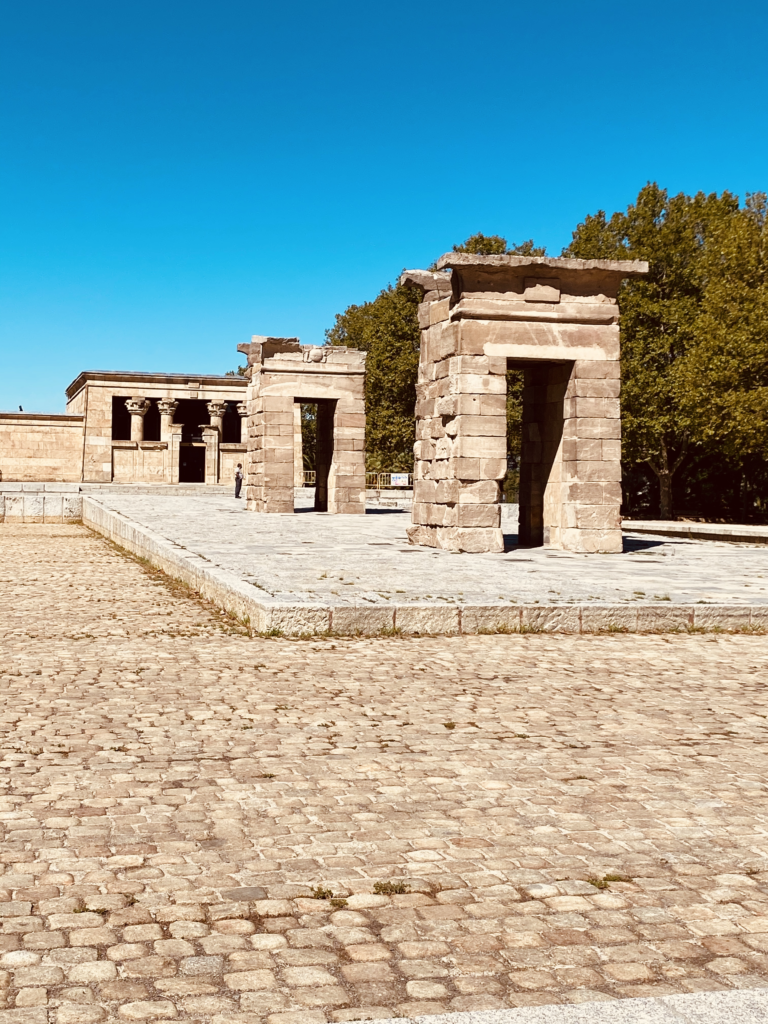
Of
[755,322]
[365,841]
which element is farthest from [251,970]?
[755,322]

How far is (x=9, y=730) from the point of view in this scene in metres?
5.15

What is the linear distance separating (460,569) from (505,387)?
14.2 feet

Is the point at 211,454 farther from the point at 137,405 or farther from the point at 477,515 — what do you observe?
the point at 477,515

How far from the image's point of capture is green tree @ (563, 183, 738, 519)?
31.4 m

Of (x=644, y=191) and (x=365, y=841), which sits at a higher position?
(x=644, y=191)

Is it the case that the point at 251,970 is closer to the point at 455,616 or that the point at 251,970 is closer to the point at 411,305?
the point at 455,616

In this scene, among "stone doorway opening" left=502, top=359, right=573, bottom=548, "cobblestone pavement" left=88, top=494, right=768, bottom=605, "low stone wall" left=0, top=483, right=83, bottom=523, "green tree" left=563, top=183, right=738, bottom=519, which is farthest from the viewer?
"green tree" left=563, top=183, right=738, bottom=519

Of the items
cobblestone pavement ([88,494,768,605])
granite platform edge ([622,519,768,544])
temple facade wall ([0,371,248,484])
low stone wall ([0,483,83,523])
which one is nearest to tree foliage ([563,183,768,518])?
granite platform edge ([622,519,768,544])

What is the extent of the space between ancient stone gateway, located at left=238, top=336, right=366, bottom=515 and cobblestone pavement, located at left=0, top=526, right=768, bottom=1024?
20401 mm

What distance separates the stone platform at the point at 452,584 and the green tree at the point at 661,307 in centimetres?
1527

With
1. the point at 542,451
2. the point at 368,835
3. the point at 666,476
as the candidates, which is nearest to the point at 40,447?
the point at 666,476

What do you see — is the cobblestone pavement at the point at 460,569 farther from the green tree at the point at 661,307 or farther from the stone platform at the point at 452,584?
the green tree at the point at 661,307

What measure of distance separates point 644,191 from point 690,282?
367 centimetres

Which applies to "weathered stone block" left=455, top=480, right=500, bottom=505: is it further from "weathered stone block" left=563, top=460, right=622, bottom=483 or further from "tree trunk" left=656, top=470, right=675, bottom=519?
"tree trunk" left=656, top=470, right=675, bottom=519
